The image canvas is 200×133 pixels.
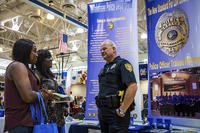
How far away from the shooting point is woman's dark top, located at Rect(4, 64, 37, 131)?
1805mm

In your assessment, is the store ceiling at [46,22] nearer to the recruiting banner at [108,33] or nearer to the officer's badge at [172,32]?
the recruiting banner at [108,33]

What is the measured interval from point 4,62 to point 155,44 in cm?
1755

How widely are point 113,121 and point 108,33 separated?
1.41m

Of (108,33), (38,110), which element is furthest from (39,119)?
(108,33)

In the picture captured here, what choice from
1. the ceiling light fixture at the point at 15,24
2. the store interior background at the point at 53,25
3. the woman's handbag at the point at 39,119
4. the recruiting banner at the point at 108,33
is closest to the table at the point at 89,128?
the recruiting banner at the point at 108,33

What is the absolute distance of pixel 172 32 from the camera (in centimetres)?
298

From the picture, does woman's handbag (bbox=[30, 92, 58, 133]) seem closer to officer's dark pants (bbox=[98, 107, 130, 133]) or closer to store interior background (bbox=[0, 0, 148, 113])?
officer's dark pants (bbox=[98, 107, 130, 133])

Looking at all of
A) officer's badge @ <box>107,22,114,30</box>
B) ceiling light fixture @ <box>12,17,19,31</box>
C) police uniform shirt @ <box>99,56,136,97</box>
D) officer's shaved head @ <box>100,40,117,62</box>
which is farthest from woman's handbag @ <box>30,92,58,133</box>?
ceiling light fixture @ <box>12,17,19,31</box>

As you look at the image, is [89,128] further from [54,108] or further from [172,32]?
[172,32]

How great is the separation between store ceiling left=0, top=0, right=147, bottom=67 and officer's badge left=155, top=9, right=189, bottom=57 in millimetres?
4874

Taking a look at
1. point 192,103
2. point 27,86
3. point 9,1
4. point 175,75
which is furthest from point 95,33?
point 9,1

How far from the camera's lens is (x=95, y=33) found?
3.75m

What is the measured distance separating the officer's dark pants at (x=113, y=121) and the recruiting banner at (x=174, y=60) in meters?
0.60

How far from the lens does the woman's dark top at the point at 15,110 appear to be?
1805 mm
